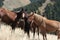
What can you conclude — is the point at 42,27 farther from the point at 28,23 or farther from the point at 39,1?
the point at 39,1

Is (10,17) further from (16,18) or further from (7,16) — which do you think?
(16,18)

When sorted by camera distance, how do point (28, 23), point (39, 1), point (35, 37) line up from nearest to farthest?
1. point (28, 23)
2. point (35, 37)
3. point (39, 1)

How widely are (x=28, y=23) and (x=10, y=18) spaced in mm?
1691

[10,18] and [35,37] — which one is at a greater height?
[10,18]

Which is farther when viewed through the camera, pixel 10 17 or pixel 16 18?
pixel 10 17

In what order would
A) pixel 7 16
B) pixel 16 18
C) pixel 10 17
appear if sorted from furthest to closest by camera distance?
pixel 7 16 < pixel 10 17 < pixel 16 18

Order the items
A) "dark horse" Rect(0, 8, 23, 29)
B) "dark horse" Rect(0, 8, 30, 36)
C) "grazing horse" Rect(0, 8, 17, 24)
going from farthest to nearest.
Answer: "grazing horse" Rect(0, 8, 17, 24), "dark horse" Rect(0, 8, 23, 29), "dark horse" Rect(0, 8, 30, 36)

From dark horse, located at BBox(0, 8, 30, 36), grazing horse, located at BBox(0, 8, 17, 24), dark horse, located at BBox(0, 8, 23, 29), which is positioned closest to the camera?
dark horse, located at BBox(0, 8, 30, 36)

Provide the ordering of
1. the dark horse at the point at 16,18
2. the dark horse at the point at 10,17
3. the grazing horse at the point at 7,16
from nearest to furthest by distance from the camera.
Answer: the dark horse at the point at 16,18 < the dark horse at the point at 10,17 < the grazing horse at the point at 7,16

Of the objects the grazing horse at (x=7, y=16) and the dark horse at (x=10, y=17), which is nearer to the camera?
the dark horse at (x=10, y=17)

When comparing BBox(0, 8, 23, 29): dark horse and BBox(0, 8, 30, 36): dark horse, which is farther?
BBox(0, 8, 23, 29): dark horse

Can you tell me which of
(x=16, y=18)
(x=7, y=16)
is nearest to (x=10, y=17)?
(x=7, y=16)

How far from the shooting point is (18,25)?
15.3m

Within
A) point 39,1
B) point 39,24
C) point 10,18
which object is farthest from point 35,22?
point 39,1
